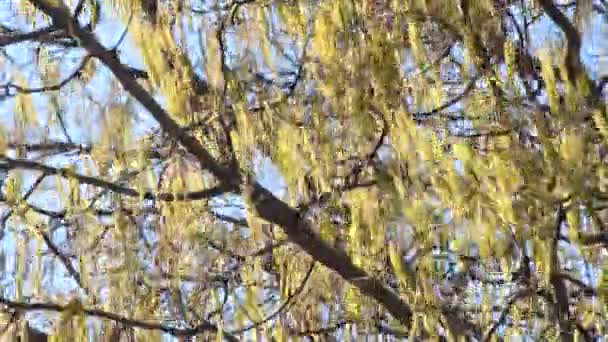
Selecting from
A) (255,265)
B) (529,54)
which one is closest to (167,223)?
(255,265)

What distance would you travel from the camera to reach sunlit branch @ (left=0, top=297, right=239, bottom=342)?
48.9 inches

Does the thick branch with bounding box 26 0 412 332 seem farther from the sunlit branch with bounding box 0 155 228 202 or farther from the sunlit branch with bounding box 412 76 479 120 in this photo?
the sunlit branch with bounding box 412 76 479 120

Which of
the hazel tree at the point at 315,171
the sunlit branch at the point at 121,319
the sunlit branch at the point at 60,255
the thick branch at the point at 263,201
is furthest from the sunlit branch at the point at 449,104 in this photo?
the sunlit branch at the point at 60,255

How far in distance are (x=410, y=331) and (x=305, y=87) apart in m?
0.30

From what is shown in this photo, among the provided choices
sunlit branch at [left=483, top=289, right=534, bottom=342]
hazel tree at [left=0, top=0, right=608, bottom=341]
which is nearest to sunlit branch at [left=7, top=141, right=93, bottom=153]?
hazel tree at [left=0, top=0, right=608, bottom=341]

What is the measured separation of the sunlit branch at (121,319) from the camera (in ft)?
4.08

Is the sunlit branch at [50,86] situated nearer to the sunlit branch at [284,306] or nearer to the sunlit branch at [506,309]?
the sunlit branch at [284,306]

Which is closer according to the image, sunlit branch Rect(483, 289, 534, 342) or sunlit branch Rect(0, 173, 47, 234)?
sunlit branch Rect(483, 289, 534, 342)

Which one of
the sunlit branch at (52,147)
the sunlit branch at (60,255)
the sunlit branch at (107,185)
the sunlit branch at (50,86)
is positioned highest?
the sunlit branch at (50,86)

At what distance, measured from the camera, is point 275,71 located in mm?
1281

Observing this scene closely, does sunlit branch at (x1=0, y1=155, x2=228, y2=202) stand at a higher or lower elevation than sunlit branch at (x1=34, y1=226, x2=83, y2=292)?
higher

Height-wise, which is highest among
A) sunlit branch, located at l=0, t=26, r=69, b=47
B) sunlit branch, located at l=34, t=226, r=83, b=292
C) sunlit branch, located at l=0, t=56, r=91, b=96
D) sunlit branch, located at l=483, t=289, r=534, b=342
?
sunlit branch, located at l=0, t=26, r=69, b=47

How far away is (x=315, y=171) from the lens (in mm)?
1232

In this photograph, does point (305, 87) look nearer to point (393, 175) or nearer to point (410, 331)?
point (393, 175)
